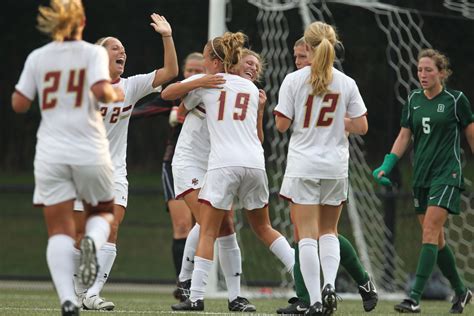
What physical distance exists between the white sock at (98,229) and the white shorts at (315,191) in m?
1.30

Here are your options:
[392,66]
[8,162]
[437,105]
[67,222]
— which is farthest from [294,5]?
[67,222]

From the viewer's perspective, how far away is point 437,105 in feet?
28.0

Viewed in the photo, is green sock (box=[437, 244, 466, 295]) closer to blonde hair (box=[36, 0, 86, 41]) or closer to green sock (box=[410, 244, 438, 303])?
green sock (box=[410, 244, 438, 303])

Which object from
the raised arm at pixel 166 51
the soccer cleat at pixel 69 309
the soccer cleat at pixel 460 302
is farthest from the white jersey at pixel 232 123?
the soccer cleat at pixel 460 302

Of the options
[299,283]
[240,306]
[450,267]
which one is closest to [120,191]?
[240,306]

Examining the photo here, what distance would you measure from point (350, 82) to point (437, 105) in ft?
5.70

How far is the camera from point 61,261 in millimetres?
5824

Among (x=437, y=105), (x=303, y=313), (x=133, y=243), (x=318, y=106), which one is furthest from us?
(x=133, y=243)

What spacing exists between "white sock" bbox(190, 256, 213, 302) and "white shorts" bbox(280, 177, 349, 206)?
813 mm

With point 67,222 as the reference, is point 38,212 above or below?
below

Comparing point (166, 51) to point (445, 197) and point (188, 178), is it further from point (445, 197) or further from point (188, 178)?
point (445, 197)

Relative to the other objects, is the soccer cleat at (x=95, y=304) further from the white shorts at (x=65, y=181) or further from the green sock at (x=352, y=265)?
Result: the white shorts at (x=65, y=181)

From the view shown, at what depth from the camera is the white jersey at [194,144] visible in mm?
8156

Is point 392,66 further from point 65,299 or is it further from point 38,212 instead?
point 65,299
